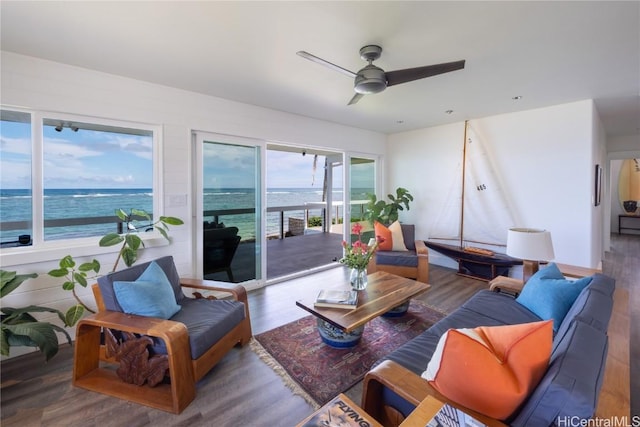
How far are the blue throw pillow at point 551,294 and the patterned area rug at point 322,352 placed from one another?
3.31 feet

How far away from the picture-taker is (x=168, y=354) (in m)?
1.76

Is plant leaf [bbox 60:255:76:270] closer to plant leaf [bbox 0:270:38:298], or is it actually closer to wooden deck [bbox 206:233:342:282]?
plant leaf [bbox 0:270:38:298]

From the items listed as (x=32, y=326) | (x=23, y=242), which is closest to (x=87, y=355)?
(x=32, y=326)

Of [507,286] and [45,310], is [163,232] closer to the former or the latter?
[45,310]

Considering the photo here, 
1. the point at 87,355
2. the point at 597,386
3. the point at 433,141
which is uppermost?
the point at 433,141

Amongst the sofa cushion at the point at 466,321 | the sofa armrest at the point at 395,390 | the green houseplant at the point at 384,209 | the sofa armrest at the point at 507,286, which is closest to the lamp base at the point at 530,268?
the sofa armrest at the point at 507,286

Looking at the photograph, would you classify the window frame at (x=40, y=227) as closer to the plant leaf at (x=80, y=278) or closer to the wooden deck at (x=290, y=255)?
the plant leaf at (x=80, y=278)

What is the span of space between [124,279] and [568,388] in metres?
2.67

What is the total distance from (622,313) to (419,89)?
2.66 m

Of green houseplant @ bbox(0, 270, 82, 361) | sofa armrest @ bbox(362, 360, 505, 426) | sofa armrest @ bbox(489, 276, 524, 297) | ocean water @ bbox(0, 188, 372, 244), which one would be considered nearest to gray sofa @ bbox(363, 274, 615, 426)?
sofa armrest @ bbox(362, 360, 505, 426)

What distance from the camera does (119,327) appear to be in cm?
184

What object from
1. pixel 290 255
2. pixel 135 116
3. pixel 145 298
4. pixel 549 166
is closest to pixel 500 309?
pixel 145 298

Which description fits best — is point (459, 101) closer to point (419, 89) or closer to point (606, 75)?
point (419, 89)

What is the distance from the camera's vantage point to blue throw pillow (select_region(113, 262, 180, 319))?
2.01 metres
